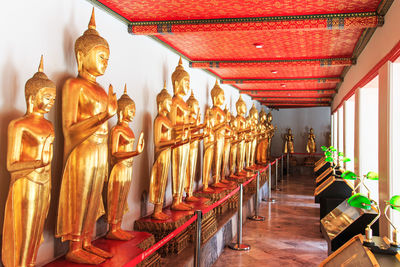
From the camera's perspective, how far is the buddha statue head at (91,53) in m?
3.17

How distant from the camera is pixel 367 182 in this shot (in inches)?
244

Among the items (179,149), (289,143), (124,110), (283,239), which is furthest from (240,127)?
(289,143)

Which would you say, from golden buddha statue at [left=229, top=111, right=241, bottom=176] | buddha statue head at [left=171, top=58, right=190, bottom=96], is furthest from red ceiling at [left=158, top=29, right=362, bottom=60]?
golden buddha statue at [left=229, top=111, right=241, bottom=176]

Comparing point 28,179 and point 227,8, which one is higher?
point 227,8

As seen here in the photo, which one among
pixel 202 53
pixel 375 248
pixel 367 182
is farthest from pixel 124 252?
pixel 367 182

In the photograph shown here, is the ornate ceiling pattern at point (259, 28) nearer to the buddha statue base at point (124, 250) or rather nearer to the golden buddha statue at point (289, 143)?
the buddha statue base at point (124, 250)

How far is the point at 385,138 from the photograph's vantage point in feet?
12.8

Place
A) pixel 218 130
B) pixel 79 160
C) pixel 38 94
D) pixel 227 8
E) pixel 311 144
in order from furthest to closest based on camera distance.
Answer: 1. pixel 311 144
2. pixel 218 130
3. pixel 227 8
4. pixel 79 160
5. pixel 38 94

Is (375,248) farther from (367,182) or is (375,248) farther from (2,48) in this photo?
(367,182)

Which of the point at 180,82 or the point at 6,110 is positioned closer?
the point at 6,110

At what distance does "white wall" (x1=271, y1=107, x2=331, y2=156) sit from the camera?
65.2 ft

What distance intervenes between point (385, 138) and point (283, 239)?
318 centimetres

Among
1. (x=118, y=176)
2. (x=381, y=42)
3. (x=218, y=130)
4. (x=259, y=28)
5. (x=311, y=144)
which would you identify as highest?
(x=259, y=28)

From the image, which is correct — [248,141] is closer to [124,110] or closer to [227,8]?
[227,8]
